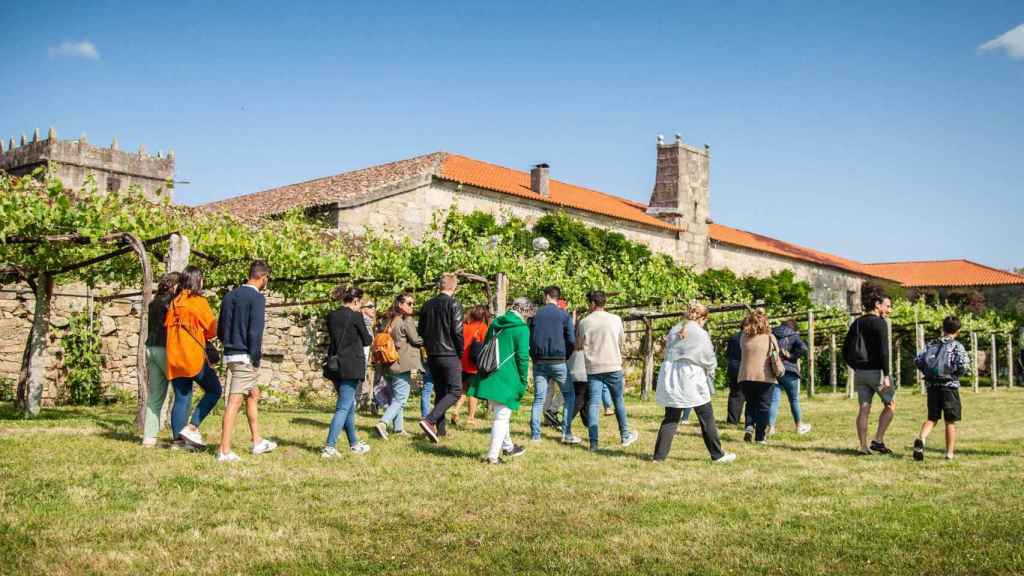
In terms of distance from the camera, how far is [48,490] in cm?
546

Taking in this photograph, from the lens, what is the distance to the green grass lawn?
4289 mm

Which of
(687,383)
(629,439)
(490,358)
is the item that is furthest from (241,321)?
(629,439)

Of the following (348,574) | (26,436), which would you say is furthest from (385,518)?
(26,436)

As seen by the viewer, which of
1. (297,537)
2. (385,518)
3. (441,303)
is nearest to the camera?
(297,537)

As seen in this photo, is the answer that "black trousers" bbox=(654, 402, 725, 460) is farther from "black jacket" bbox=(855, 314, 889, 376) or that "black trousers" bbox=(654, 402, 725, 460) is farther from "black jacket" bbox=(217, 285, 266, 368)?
"black jacket" bbox=(217, 285, 266, 368)

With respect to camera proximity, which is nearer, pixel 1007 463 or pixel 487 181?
pixel 1007 463

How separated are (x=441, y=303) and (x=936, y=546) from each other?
506 cm

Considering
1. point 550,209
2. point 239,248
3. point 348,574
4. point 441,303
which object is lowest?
point 348,574

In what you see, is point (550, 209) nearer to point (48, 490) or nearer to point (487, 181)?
point (487, 181)

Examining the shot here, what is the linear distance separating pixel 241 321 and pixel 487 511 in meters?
2.71

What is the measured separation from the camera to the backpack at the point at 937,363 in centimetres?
811

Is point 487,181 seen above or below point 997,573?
above

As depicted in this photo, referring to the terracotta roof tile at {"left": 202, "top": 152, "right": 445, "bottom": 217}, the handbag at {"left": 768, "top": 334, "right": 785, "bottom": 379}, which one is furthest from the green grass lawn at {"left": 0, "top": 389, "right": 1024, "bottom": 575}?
the terracotta roof tile at {"left": 202, "top": 152, "right": 445, "bottom": 217}

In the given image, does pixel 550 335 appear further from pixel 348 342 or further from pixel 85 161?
pixel 85 161
